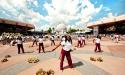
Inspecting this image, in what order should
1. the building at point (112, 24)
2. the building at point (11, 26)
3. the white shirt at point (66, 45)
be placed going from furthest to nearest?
the building at point (11, 26), the building at point (112, 24), the white shirt at point (66, 45)

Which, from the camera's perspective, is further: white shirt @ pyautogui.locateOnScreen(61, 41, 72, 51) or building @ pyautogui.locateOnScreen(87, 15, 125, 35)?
building @ pyautogui.locateOnScreen(87, 15, 125, 35)

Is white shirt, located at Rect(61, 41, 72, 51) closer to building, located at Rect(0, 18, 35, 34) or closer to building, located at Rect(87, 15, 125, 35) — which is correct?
building, located at Rect(87, 15, 125, 35)

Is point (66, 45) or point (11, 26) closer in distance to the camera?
point (66, 45)

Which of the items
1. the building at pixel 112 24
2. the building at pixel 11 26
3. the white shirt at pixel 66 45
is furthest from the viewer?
the building at pixel 11 26

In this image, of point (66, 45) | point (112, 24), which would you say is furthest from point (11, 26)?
point (66, 45)

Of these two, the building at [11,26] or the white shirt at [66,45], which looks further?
the building at [11,26]

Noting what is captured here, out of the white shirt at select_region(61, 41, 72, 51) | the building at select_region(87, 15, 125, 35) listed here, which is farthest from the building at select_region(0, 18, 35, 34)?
the white shirt at select_region(61, 41, 72, 51)

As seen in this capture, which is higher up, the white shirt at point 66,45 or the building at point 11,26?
the building at point 11,26

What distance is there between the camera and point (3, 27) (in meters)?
64.9

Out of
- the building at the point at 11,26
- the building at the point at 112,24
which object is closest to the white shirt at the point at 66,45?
the building at the point at 112,24

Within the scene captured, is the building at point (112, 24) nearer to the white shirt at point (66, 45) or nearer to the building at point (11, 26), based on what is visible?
the building at point (11, 26)

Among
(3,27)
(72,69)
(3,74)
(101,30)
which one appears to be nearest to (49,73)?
(72,69)

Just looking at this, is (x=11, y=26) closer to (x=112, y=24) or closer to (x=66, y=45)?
(x=112, y=24)

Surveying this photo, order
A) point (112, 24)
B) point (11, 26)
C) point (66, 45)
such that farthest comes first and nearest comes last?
point (11, 26)
point (112, 24)
point (66, 45)
